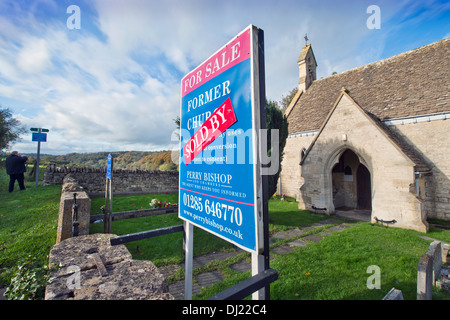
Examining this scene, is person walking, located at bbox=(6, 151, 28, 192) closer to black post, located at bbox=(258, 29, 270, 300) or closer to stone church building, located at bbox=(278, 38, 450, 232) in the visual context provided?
black post, located at bbox=(258, 29, 270, 300)

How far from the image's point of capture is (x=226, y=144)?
217 centimetres

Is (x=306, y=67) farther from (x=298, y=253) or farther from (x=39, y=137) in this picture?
(x=39, y=137)

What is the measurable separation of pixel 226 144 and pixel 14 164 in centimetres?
1349

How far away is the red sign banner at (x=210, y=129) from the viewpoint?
7.07 feet

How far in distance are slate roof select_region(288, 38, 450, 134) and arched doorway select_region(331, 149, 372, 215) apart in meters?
3.01

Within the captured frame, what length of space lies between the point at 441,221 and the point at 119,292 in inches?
513

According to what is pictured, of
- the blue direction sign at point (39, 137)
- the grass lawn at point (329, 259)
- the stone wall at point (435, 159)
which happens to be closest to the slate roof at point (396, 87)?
the stone wall at point (435, 159)

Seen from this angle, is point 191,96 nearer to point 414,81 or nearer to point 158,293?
point 158,293

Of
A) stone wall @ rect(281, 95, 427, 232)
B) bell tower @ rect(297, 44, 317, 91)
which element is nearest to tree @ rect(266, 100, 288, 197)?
stone wall @ rect(281, 95, 427, 232)

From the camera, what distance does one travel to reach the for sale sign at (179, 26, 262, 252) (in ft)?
6.13

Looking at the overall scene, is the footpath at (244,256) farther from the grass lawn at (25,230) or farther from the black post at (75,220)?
the grass lawn at (25,230)

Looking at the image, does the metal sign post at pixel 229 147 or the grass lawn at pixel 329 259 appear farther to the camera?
the grass lawn at pixel 329 259

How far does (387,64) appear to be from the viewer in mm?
13305

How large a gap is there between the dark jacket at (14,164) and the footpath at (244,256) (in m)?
11.1
